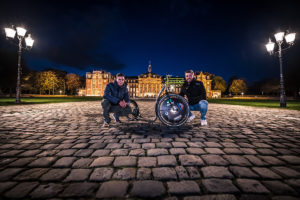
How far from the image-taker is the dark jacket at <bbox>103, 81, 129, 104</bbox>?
485 cm

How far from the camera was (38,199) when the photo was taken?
1326 millimetres

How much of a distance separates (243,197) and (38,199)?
2.01m

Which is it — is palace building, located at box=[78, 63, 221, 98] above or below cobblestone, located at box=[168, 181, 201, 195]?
above

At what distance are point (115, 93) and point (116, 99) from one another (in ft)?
1.22

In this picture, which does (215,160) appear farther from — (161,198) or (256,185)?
(161,198)

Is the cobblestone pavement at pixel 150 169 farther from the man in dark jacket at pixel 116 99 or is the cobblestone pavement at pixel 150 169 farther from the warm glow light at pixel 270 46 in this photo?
the warm glow light at pixel 270 46

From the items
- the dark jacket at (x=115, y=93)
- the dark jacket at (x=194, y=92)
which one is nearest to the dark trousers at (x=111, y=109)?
the dark jacket at (x=115, y=93)

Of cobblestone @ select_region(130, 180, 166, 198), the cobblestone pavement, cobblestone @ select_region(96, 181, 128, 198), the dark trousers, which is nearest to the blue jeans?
the cobblestone pavement

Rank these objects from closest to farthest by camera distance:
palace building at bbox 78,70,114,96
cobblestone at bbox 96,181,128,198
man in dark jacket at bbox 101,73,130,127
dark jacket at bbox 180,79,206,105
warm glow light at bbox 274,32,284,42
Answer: cobblestone at bbox 96,181,128,198 → man in dark jacket at bbox 101,73,130,127 → dark jacket at bbox 180,79,206,105 → warm glow light at bbox 274,32,284,42 → palace building at bbox 78,70,114,96

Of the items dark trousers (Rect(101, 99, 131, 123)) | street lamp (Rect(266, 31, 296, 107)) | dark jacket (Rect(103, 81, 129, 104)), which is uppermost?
street lamp (Rect(266, 31, 296, 107))

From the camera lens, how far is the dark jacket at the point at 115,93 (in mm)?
4853

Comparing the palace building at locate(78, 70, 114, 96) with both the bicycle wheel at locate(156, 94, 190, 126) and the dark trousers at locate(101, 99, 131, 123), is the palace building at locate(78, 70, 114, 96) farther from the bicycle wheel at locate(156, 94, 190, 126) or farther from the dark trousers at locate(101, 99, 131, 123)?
the bicycle wheel at locate(156, 94, 190, 126)

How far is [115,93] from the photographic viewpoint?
511 cm

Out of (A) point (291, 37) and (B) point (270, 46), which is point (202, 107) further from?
(B) point (270, 46)
